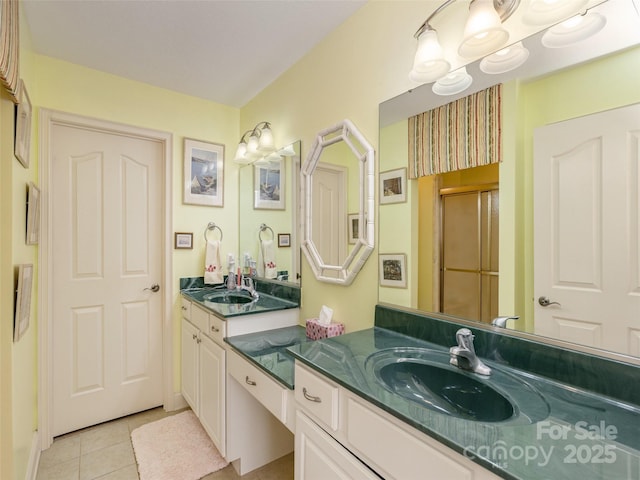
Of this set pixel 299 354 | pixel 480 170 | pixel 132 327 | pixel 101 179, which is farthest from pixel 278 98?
pixel 132 327

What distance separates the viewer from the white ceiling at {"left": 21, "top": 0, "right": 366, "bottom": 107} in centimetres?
159

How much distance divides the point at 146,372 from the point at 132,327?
0.38m

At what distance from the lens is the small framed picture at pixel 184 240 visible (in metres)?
2.48

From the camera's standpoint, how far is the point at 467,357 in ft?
3.34

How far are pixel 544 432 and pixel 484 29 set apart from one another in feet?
3.83

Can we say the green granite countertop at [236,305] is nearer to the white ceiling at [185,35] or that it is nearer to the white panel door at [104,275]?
the white panel door at [104,275]

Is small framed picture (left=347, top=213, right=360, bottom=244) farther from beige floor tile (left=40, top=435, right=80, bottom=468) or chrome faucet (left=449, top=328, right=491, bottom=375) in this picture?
beige floor tile (left=40, top=435, right=80, bottom=468)

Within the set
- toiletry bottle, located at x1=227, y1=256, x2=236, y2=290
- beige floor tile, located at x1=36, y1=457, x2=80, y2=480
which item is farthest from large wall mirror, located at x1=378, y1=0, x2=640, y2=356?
beige floor tile, located at x1=36, y1=457, x2=80, y2=480

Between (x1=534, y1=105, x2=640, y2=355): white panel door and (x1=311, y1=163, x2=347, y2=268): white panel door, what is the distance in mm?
922

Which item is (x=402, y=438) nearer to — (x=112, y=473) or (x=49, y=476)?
(x=112, y=473)

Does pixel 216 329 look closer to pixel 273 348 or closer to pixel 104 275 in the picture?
pixel 273 348

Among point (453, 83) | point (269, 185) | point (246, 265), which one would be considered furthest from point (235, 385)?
point (453, 83)

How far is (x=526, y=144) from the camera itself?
1.05m

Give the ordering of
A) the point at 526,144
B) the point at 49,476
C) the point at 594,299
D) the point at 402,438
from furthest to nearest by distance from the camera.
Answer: the point at 49,476 < the point at 526,144 < the point at 594,299 < the point at 402,438
